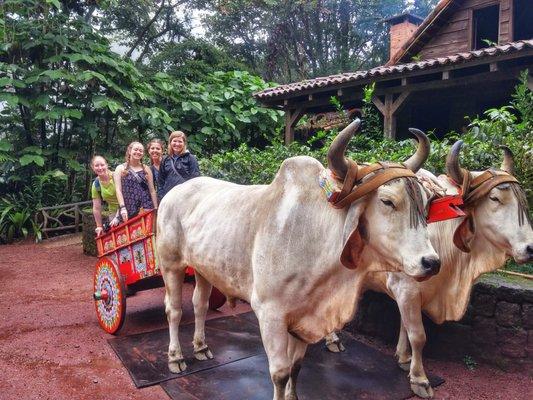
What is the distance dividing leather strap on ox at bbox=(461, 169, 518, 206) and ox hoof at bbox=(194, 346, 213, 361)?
246 centimetres

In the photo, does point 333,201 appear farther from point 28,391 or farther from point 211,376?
point 28,391

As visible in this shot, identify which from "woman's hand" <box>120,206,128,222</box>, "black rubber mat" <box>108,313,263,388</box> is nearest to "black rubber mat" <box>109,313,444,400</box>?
"black rubber mat" <box>108,313,263,388</box>

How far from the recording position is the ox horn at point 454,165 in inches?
125

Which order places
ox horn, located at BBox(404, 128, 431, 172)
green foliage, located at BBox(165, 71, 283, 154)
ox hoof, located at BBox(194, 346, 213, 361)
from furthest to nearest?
1. green foliage, located at BBox(165, 71, 283, 154)
2. ox hoof, located at BBox(194, 346, 213, 361)
3. ox horn, located at BBox(404, 128, 431, 172)

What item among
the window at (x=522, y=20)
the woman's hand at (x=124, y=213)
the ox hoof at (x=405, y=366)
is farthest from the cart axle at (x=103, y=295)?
the window at (x=522, y=20)

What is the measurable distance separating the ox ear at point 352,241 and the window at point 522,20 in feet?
35.9

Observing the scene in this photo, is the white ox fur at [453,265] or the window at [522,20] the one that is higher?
the window at [522,20]

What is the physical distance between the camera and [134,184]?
5.21 metres

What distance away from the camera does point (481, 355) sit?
12.8ft

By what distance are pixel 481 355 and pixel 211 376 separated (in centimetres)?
225

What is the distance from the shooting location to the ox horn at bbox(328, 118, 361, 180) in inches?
88.3

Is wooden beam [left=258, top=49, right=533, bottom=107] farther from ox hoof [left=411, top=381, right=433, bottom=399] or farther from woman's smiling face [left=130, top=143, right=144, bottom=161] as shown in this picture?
ox hoof [left=411, top=381, right=433, bottom=399]

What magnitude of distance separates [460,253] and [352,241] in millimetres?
1488

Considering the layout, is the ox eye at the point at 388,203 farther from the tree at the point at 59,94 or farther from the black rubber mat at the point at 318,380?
the tree at the point at 59,94
